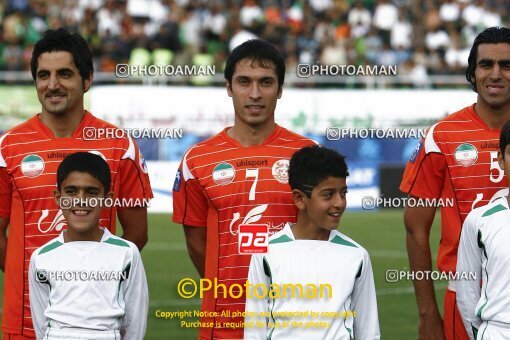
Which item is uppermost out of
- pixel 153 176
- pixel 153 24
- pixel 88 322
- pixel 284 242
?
pixel 153 24

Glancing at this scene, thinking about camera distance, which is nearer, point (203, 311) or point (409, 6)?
point (203, 311)

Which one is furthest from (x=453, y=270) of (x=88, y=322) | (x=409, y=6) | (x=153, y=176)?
(x=409, y=6)

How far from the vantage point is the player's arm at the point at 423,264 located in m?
5.48

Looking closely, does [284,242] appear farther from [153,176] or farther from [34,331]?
[153,176]

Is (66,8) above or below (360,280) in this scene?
above

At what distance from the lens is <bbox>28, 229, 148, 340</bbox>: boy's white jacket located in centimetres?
504

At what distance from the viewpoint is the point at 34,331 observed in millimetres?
5402

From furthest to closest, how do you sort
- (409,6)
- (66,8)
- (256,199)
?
(409,6) → (66,8) → (256,199)

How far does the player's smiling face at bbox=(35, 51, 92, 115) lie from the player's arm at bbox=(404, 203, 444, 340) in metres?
1.74

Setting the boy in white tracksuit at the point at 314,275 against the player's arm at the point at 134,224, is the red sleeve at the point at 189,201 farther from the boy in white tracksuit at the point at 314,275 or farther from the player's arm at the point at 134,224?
the boy in white tracksuit at the point at 314,275

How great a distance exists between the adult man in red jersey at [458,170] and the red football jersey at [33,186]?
1.39 metres

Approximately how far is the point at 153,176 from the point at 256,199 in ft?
43.4

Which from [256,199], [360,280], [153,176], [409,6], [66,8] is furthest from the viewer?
[409,6]

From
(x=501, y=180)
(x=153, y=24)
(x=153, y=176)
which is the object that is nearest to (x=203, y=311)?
(x=501, y=180)
